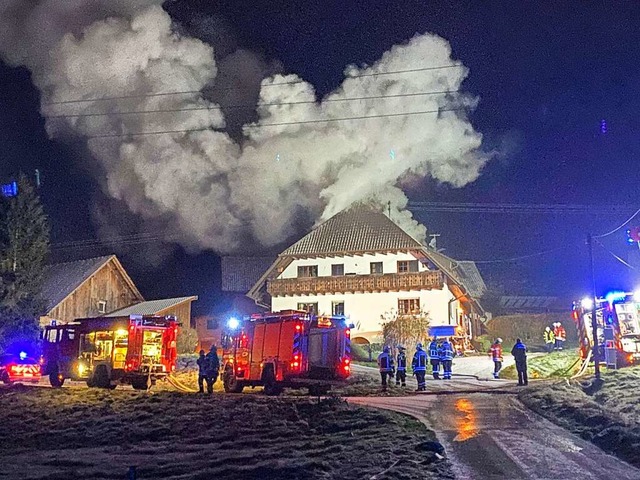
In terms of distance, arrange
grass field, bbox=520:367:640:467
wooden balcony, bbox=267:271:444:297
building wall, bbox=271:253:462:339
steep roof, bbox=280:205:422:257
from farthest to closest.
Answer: steep roof, bbox=280:205:422:257, wooden balcony, bbox=267:271:444:297, building wall, bbox=271:253:462:339, grass field, bbox=520:367:640:467

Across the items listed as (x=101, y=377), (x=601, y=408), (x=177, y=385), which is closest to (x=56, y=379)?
(x=101, y=377)

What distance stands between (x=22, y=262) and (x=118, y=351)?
1454 centimetres

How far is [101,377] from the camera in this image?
25.4m

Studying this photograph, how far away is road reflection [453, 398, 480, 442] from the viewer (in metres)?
13.1

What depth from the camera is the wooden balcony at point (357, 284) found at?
43250mm

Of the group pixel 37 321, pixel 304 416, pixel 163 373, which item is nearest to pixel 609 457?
pixel 304 416

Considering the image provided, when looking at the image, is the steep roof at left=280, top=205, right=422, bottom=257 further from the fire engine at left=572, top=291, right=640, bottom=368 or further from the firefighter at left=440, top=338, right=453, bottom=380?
the fire engine at left=572, top=291, right=640, bottom=368

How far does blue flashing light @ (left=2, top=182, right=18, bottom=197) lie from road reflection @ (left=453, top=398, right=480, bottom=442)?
91.5 ft

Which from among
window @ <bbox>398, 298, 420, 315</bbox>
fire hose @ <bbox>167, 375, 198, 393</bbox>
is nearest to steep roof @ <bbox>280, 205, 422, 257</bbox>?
window @ <bbox>398, 298, 420, 315</bbox>

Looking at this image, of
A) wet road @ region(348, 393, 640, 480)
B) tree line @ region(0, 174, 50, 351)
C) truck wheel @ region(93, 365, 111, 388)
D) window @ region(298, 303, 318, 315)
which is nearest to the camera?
wet road @ region(348, 393, 640, 480)

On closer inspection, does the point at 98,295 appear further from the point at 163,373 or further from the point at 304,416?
the point at 304,416

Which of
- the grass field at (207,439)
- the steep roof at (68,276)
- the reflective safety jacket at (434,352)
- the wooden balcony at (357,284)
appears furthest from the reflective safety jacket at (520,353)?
the steep roof at (68,276)

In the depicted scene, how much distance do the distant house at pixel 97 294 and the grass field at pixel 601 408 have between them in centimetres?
3397

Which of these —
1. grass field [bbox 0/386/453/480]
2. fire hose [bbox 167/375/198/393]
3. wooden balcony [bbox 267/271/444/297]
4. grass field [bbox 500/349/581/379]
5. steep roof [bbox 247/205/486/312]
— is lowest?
grass field [bbox 0/386/453/480]
